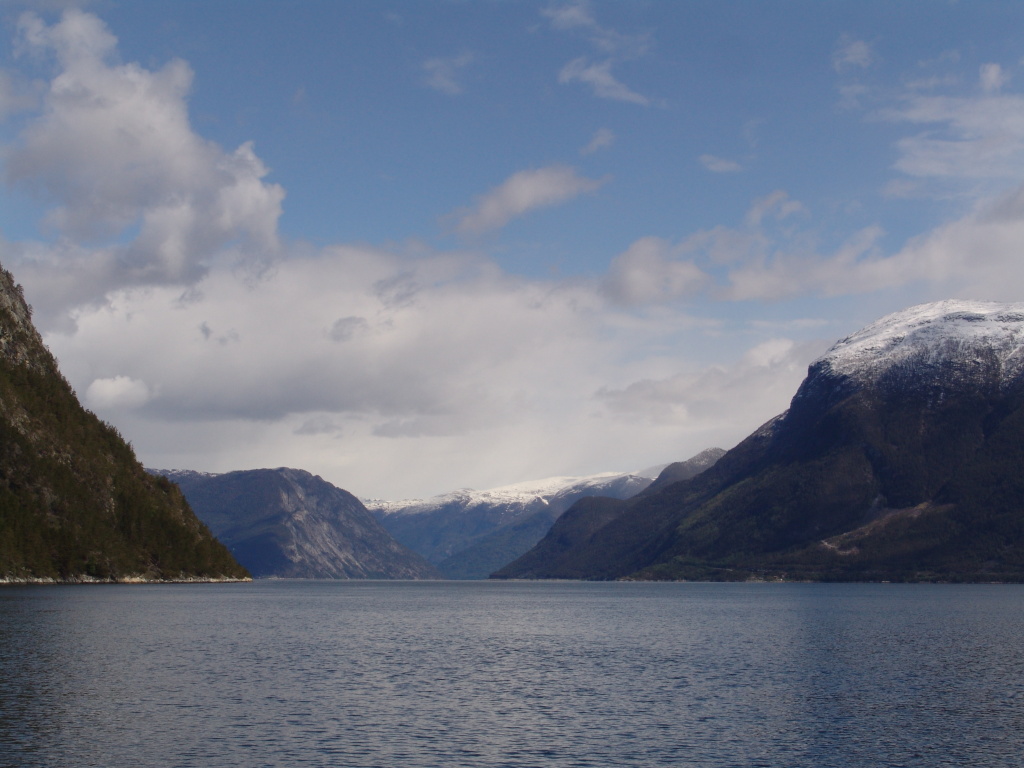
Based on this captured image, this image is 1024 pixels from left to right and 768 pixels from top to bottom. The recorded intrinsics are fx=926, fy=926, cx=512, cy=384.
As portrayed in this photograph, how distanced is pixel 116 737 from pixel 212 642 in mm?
60113

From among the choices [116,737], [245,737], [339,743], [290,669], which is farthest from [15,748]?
[290,669]

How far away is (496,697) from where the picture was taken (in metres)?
75.4

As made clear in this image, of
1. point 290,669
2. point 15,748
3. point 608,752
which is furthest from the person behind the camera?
point 290,669

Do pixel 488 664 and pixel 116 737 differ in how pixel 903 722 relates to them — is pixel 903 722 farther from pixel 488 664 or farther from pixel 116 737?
pixel 116 737

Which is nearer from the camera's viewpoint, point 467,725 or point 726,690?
point 467,725

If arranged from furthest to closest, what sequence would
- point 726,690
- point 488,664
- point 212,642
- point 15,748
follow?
point 212,642 → point 488,664 → point 726,690 → point 15,748

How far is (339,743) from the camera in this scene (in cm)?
5669

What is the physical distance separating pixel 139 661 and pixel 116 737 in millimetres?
38095

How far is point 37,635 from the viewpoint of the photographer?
106312mm

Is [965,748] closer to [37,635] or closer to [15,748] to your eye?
[15,748]

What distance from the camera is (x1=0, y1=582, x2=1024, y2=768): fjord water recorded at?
54.9 metres

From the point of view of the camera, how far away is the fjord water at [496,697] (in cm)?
5491

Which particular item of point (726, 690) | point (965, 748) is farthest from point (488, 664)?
point (965, 748)

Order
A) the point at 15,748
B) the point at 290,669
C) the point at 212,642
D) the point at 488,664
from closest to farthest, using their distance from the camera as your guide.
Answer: the point at 15,748, the point at 290,669, the point at 488,664, the point at 212,642
